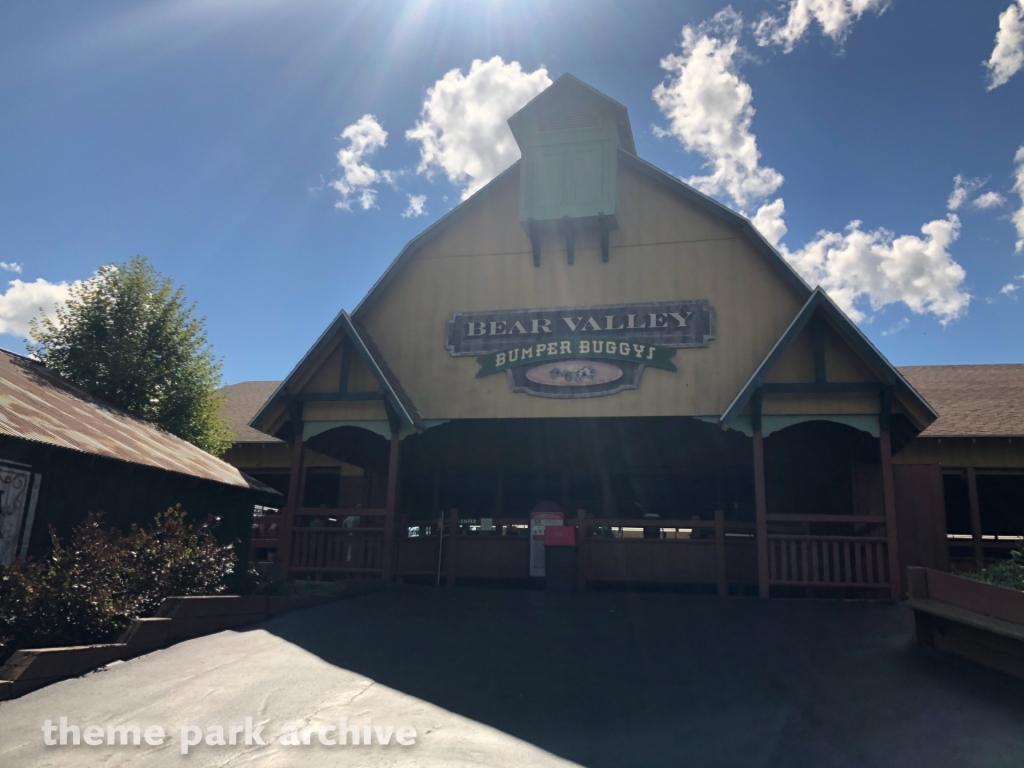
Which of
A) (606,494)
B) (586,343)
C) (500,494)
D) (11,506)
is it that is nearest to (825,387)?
(586,343)

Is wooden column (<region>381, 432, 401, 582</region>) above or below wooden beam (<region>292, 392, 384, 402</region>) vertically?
below

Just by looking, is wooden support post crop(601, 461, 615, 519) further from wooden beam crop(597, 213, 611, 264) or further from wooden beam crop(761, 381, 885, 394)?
wooden beam crop(761, 381, 885, 394)

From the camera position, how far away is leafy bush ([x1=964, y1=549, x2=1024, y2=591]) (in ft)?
27.2

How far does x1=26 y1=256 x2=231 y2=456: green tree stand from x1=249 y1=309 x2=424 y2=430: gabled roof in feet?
17.7

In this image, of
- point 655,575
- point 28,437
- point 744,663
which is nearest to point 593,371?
point 655,575

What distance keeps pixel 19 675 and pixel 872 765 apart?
762cm

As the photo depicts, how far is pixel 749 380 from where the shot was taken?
531 inches

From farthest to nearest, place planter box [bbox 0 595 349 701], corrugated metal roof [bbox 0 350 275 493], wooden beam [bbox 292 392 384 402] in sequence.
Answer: wooden beam [bbox 292 392 384 402]
corrugated metal roof [bbox 0 350 275 493]
planter box [bbox 0 595 349 701]

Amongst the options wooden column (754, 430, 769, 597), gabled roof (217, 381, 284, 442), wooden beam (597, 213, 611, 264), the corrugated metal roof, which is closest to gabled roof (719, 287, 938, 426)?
wooden column (754, 430, 769, 597)

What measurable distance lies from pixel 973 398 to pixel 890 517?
957cm

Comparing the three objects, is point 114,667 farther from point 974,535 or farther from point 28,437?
point 974,535

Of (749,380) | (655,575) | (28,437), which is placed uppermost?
(749,380)

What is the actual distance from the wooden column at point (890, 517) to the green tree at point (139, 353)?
15907mm

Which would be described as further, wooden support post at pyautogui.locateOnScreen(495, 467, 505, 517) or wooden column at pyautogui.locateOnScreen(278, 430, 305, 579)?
wooden support post at pyautogui.locateOnScreen(495, 467, 505, 517)
